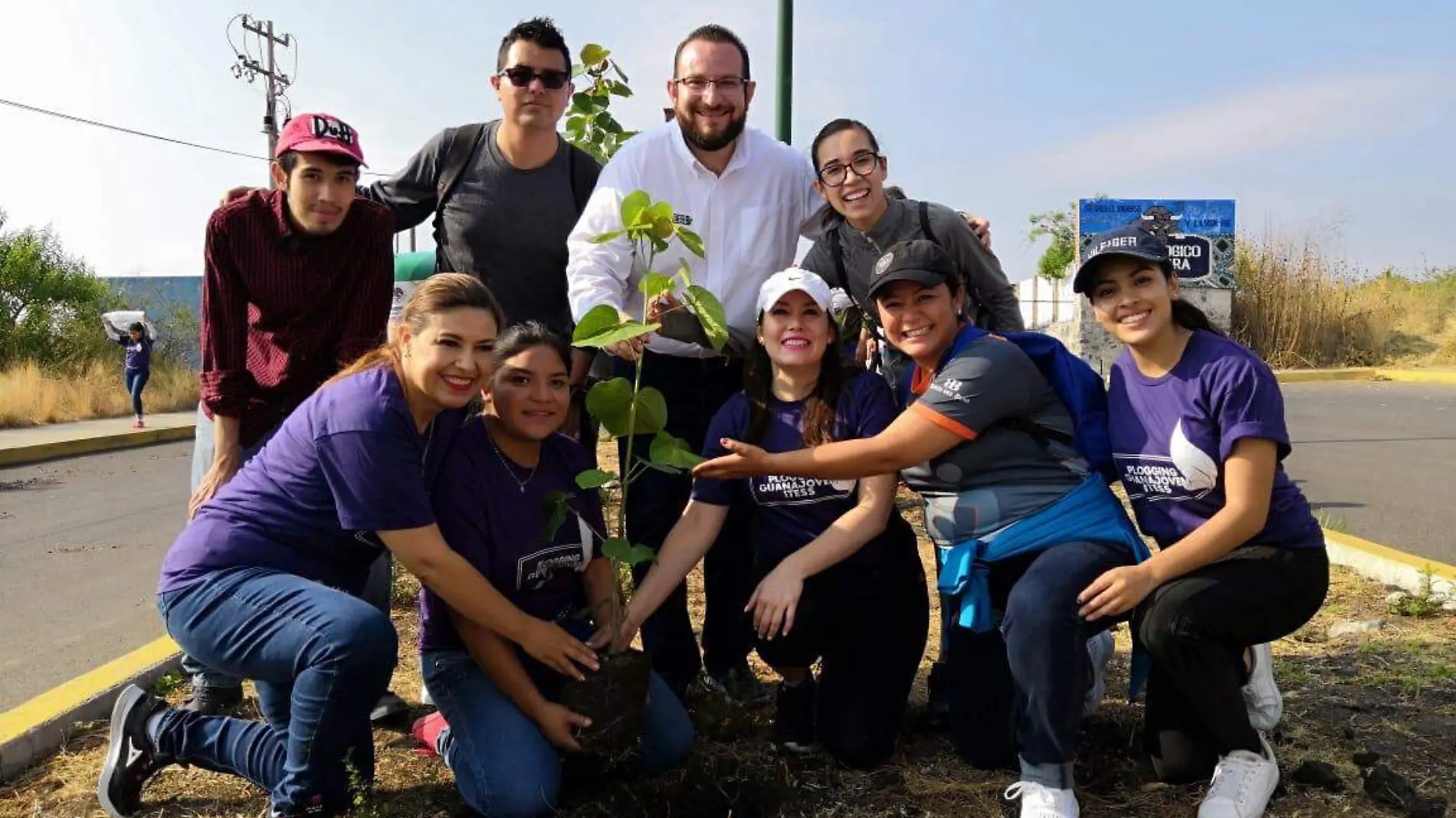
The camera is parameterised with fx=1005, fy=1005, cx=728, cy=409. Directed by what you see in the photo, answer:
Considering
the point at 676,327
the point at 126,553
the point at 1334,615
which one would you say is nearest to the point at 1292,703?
the point at 1334,615

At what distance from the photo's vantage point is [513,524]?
2.79 m

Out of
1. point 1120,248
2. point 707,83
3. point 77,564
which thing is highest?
point 707,83

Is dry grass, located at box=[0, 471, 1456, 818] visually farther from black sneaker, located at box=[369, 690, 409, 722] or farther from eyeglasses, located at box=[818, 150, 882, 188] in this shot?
eyeglasses, located at box=[818, 150, 882, 188]

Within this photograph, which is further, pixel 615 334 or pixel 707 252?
pixel 707 252

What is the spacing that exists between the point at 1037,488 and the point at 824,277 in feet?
4.01

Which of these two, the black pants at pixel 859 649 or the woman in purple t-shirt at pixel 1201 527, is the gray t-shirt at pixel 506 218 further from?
the woman in purple t-shirt at pixel 1201 527

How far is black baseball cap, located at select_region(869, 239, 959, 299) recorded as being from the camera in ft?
9.37

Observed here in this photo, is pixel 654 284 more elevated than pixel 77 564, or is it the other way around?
pixel 654 284

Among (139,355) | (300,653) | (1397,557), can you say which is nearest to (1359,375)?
(1397,557)

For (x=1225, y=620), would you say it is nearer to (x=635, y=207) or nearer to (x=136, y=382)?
(x=635, y=207)

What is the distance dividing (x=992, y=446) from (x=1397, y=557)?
11.0ft

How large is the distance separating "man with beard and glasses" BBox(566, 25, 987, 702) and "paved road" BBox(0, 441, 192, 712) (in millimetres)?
2572

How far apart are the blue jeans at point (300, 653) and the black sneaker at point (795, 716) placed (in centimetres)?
122

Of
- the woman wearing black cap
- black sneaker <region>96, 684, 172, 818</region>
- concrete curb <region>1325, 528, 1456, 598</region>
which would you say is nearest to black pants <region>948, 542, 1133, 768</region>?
the woman wearing black cap
